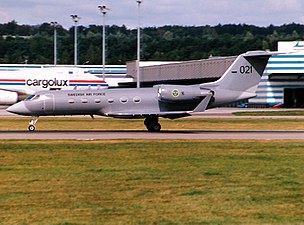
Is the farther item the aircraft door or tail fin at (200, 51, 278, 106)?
tail fin at (200, 51, 278, 106)

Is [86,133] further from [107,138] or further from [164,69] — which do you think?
[164,69]

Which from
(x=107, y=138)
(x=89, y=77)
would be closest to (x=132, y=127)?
(x=107, y=138)

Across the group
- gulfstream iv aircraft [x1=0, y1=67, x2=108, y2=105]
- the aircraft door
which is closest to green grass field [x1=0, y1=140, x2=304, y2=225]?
the aircraft door

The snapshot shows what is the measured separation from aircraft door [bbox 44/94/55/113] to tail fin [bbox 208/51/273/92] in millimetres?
8813

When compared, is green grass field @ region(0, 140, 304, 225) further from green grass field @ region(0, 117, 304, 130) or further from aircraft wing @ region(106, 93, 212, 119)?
green grass field @ region(0, 117, 304, 130)

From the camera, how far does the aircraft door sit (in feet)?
136

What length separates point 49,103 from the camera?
136ft

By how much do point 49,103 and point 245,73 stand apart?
10.7 m

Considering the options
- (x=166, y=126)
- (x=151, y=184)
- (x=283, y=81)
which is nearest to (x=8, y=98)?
(x=166, y=126)

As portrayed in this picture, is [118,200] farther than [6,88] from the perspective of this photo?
No

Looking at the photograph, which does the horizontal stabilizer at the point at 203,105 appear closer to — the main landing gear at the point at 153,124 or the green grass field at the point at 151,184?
the main landing gear at the point at 153,124

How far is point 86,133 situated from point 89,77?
48893 mm

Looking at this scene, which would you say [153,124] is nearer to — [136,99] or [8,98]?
[136,99]

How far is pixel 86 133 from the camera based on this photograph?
40312 mm
